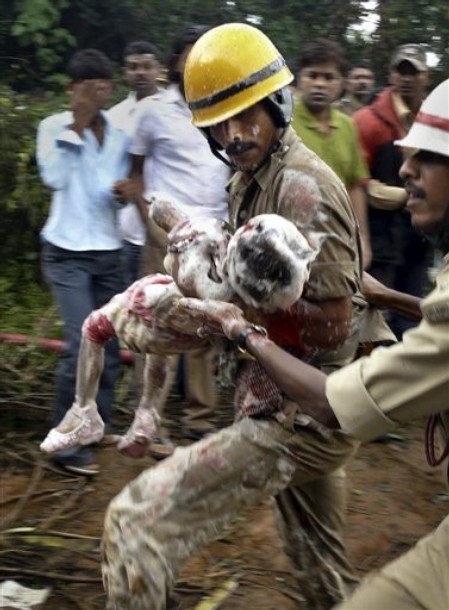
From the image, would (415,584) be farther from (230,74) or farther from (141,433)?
(230,74)

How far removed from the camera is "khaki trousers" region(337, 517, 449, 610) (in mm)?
2301

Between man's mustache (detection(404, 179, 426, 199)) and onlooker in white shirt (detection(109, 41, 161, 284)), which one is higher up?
man's mustache (detection(404, 179, 426, 199))

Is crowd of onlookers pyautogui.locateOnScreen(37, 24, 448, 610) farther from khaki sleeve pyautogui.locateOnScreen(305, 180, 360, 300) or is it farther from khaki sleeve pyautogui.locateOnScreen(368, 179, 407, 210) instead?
khaki sleeve pyautogui.locateOnScreen(368, 179, 407, 210)

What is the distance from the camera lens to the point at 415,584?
2.32 metres

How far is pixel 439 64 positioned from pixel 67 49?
4152mm

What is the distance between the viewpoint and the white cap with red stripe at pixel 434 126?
7.36ft

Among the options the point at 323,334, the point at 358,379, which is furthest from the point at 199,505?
the point at 358,379

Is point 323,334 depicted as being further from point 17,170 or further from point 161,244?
point 17,170

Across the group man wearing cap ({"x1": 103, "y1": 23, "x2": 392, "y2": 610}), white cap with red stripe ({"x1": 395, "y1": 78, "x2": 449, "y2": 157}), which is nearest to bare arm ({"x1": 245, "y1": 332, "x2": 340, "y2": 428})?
man wearing cap ({"x1": 103, "y1": 23, "x2": 392, "y2": 610})

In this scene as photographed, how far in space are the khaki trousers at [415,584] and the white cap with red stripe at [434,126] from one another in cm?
89

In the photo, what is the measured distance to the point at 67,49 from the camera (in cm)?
1040

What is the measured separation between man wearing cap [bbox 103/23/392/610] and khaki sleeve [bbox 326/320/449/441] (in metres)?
0.56

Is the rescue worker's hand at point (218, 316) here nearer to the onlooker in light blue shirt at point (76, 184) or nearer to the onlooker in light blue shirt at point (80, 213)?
the onlooker in light blue shirt at point (80, 213)

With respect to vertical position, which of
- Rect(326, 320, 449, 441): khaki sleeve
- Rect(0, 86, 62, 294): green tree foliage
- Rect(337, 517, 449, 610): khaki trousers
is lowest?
Rect(0, 86, 62, 294): green tree foliage
